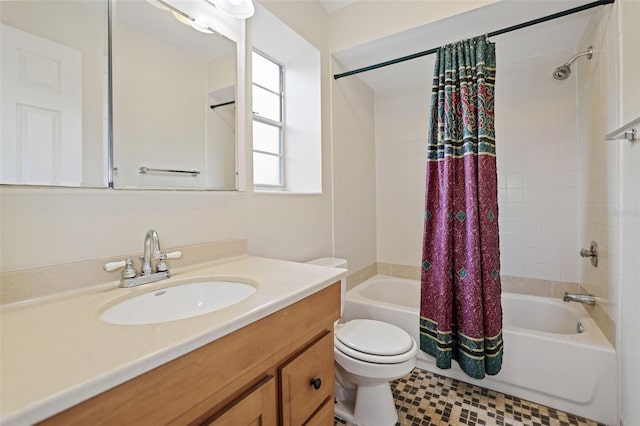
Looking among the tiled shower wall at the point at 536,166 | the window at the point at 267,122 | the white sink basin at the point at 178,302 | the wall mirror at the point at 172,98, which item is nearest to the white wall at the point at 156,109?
the wall mirror at the point at 172,98

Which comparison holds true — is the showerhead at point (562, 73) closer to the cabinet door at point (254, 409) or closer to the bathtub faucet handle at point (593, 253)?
the bathtub faucet handle at point (593, 253)

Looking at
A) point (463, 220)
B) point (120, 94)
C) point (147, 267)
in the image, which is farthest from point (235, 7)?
point (463, 220)

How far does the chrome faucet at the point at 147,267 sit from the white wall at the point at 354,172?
4.33 feet

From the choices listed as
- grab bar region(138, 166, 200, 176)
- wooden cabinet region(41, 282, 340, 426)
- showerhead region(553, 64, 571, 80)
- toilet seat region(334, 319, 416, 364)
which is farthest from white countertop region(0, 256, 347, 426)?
showerhead region(553, 64, 571, 80)

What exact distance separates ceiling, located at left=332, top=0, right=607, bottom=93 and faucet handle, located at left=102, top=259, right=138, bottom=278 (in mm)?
1903

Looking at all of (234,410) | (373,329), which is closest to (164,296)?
(234,410)

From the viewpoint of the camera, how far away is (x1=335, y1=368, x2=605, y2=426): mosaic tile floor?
148 cm

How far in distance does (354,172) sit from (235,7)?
4.80 feet

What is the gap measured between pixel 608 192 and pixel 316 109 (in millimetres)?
1731

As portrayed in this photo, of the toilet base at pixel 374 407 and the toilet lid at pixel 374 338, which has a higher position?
the toilet lid at pixel 374 338

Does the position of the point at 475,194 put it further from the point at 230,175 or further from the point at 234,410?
the point at 234,410

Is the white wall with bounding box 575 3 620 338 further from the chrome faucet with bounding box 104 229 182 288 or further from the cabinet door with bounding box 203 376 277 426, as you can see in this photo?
the chrome faucet with bounding box 104 229 182 288

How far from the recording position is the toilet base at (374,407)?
1460mm

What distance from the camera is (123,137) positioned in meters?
1.01
